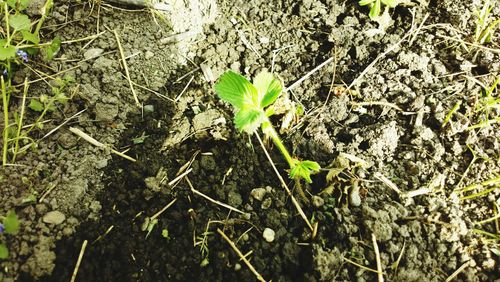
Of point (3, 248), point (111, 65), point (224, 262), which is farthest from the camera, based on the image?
point (111, 65)

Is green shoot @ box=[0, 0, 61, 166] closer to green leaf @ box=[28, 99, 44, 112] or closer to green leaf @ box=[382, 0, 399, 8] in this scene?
green leaf @ box=[28, 99, 44, 112]

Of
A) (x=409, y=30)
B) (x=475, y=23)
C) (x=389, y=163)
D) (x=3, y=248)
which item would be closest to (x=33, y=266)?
(x=3, y=248)

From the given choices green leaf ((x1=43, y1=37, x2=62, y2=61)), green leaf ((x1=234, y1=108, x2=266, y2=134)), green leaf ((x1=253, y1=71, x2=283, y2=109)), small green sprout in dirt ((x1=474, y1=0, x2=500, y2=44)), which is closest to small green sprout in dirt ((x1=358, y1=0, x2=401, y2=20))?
small green sprout in dirt ((x1=474, y1=0, x2=500, y2=44))

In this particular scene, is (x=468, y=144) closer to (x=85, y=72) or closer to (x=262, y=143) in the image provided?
(x=262, y=143)

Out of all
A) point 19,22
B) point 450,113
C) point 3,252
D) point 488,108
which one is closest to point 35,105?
point 19,22

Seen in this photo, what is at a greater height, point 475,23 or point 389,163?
point 475,23

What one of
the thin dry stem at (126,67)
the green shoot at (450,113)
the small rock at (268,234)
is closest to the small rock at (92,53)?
the thin dry stem at (126,67)
